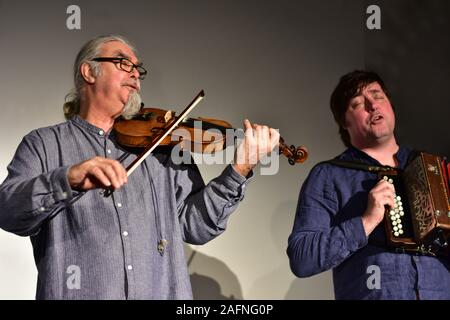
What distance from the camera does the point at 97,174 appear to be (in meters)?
1.64

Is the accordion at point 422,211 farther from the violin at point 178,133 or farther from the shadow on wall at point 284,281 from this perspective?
the shadow on wall at point 284,281

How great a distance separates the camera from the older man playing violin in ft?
5.76

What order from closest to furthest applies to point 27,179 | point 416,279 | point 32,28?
point 27,179
point 416,279
point 32,28

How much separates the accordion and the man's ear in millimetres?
1026

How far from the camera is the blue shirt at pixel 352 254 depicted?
2.15m

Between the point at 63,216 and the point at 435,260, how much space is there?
117cm

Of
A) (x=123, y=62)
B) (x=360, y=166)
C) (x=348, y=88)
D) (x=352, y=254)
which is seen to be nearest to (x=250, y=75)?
(x=348, y=88)

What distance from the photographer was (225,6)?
2.83 meters

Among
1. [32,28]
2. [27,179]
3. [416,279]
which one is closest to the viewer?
[27,179]

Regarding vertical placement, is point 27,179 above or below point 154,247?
above

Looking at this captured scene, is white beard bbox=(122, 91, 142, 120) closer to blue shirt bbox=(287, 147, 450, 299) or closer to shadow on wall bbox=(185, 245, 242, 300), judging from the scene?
blue shirt bbox=(287, 147, 450, 299)

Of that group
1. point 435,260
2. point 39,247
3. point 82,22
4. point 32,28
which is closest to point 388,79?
point 435,260
